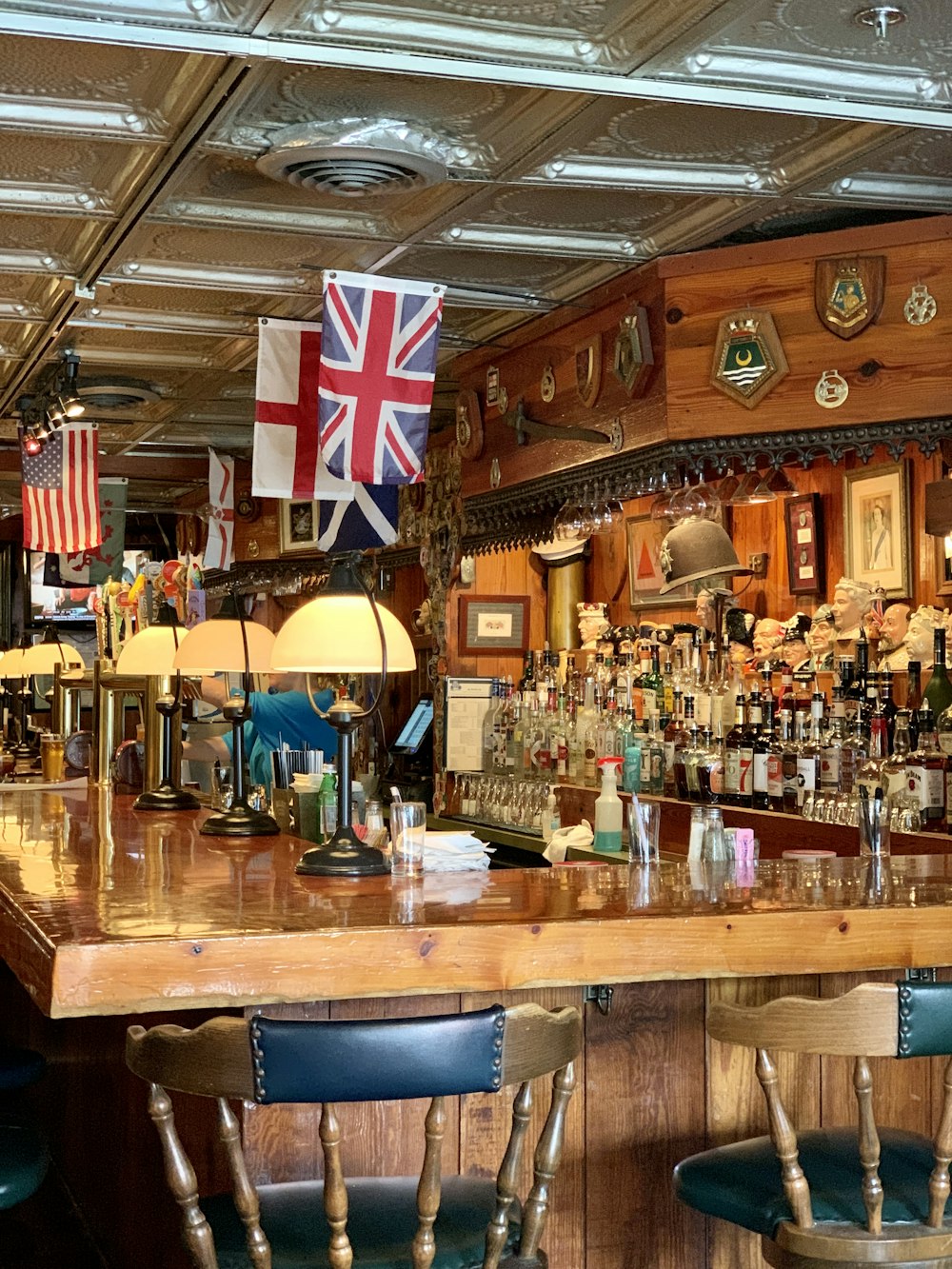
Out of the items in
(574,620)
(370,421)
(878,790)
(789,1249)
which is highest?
(370,421)

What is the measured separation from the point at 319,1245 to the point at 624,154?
2.93 m

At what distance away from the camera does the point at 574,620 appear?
7.38 metres

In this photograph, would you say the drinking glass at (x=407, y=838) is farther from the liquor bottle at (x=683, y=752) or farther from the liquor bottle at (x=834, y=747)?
the liquor bottle at (x=683, y=752)

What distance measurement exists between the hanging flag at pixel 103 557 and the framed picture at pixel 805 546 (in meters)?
5.66

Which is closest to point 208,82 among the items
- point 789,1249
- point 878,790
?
point 878,790

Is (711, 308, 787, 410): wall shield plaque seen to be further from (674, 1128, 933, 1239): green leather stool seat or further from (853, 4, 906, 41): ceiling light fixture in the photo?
(674, 1128, 933, 1239): green leather stool seat

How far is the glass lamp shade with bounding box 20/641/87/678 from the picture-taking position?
7.63 meters

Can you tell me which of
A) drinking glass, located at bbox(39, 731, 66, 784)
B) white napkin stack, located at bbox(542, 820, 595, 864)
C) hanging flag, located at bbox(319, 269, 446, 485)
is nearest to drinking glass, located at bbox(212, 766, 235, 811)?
drinking glass, located at bbox(39, 731, 66, 784)

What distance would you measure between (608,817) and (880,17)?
2422 millimetres

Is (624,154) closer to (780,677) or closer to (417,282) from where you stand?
(417,282)

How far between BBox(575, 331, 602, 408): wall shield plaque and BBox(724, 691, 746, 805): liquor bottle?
116 centimetres

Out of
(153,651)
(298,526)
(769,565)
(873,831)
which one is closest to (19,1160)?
(873,831)

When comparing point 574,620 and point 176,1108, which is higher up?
point 574,620

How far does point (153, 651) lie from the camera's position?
5.14m
